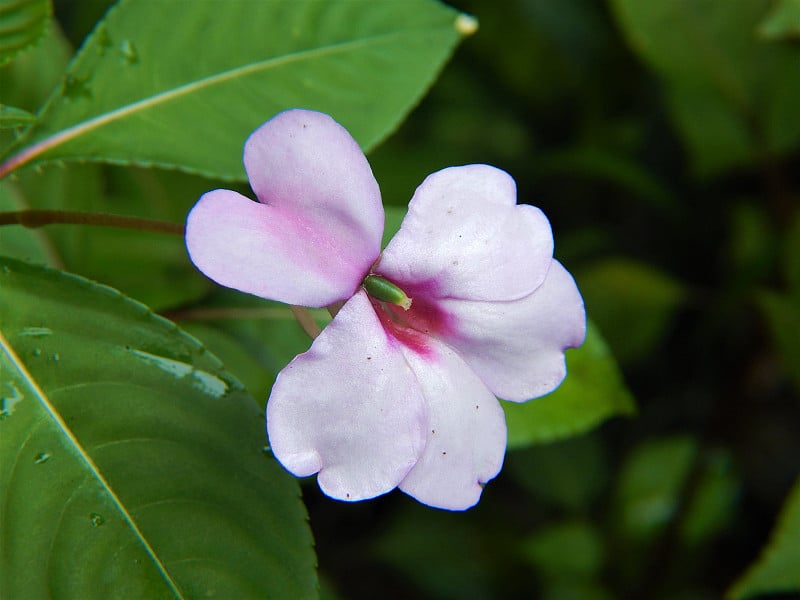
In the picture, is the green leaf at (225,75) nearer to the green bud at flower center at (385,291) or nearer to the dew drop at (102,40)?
the dew drop at (102,40)

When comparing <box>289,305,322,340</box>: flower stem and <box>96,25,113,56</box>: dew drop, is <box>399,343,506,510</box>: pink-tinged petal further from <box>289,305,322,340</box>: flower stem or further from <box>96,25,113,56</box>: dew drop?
<box>96,25,113,56</box>: dew drop

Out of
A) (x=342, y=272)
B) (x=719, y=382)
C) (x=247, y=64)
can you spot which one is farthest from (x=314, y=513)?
(x=342, y=272)

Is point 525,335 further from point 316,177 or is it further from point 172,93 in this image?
point 172,93

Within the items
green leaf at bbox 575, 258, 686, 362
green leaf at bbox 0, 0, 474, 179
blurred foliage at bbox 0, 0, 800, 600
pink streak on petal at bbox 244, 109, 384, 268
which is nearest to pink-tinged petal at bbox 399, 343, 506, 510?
pink streak on petal at bbox 244, 109, 384, 268

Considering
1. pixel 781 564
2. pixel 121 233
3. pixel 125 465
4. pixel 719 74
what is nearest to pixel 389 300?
pixel 125 465

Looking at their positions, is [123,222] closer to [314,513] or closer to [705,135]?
[314,513]
